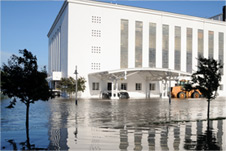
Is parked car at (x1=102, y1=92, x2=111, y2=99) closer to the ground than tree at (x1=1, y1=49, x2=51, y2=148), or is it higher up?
closer to the ground

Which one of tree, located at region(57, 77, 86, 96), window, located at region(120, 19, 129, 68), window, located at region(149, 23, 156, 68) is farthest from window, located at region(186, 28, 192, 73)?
tree, located at region(57, 77, 86, 96)

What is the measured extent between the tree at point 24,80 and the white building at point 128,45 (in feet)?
96.2

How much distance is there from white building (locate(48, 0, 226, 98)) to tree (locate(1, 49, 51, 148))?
29.3 m

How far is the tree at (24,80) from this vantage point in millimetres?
11336

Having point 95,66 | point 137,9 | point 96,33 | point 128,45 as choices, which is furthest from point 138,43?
point 95,66

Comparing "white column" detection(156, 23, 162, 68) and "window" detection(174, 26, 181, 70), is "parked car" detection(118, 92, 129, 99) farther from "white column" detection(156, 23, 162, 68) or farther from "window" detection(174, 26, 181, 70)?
"window" detection(174, 26, 181, 70)

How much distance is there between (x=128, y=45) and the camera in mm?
50344

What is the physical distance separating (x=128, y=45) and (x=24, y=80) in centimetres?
3999

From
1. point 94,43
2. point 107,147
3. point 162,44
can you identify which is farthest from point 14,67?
point 162,44

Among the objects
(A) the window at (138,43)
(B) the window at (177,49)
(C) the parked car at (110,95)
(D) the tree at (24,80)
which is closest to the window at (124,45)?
(A) the window at (138,43)

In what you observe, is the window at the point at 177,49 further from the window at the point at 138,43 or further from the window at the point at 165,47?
the window at the point at 138,43

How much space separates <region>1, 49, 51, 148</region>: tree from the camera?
11.3 meters

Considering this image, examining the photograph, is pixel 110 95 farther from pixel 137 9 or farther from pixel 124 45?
pixel 137 9

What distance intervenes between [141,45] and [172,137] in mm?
43134
